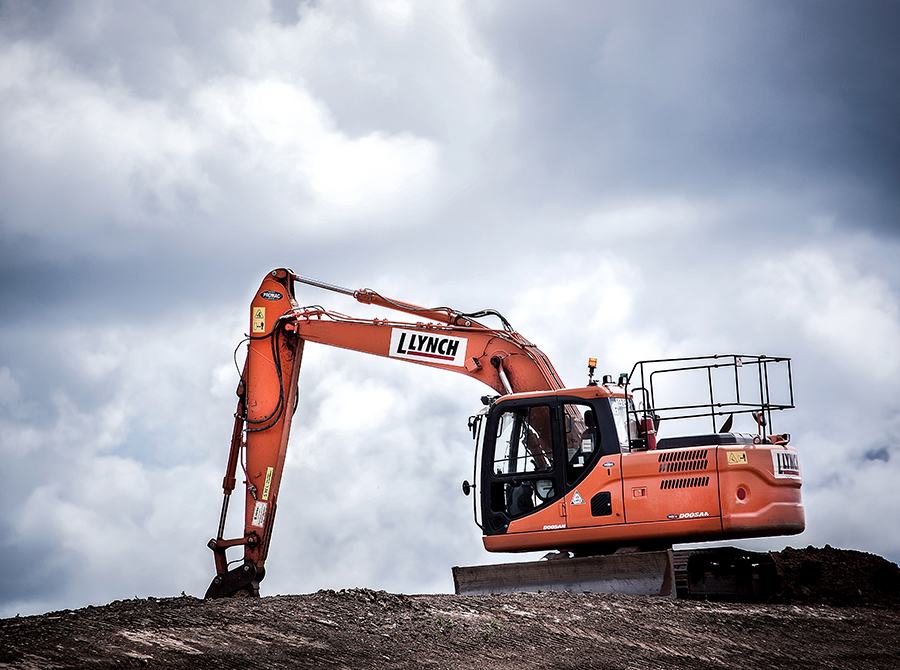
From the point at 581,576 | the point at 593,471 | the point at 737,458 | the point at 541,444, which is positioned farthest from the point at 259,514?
the point at 737,458

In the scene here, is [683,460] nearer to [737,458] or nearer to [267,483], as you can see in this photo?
[737,458]

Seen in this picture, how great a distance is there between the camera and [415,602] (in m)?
12.4

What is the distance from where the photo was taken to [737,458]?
15.0m

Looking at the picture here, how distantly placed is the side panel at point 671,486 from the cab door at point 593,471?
18 cm

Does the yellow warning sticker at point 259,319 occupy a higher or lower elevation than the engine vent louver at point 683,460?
higher

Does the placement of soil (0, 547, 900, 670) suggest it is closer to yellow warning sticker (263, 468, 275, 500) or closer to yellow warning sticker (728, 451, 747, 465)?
yellow warning sticker (728, 451, 747, 465)

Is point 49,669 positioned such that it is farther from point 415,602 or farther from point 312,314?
point 312,314

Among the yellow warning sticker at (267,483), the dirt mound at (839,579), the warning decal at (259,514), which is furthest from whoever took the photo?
the dirt mound at (839,579)

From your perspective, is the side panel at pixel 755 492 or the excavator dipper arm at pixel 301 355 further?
the excavator dipper arm at pixel 301 355

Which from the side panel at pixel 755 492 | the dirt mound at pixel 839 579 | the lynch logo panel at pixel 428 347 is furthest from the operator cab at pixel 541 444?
the dirt mound at pixel 839 579

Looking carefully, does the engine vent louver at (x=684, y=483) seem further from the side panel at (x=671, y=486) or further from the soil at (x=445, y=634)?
the soil at (x=445, y=634)

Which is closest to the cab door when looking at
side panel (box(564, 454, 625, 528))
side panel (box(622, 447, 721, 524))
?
side panel (box(564, 454, 625, 528))

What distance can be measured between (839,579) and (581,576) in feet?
19.3

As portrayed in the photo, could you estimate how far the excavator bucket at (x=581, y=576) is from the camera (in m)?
14.9
